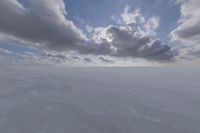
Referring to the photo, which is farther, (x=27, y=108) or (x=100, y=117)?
(x=27, y=108)

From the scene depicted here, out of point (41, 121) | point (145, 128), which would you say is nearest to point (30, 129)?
point (41, 121)

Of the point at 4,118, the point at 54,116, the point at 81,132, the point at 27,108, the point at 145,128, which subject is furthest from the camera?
the point at 27,108

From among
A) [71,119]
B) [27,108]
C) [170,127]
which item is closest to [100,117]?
[71,119]

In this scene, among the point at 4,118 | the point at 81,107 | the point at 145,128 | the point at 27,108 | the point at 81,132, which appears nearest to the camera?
the point at 81,132

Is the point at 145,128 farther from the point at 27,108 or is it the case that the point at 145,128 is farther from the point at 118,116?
the point at 27,108

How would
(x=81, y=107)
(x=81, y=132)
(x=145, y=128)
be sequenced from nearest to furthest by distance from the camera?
1. (x=81, y=132)
2. (x=145, y=128)
3. (x=81, y=107)

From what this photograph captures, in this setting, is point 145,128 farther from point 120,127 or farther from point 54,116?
point 54,116

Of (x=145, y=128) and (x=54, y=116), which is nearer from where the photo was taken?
(x=145, y=128)

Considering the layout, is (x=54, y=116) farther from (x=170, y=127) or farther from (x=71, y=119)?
(x=170, y=127)

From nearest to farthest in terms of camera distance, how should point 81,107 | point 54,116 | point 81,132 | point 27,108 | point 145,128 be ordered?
point 81,132 → point 145,128 → point 54,116 → point 27,108 → point 81,107
